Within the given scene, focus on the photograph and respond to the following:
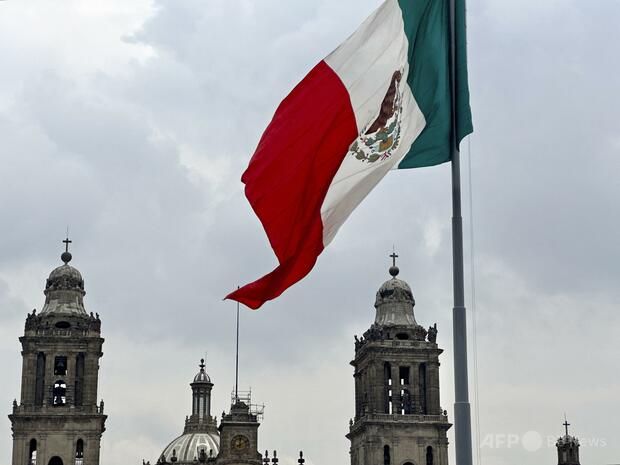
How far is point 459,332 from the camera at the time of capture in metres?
19.2

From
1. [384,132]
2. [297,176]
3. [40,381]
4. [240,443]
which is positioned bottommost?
[297,176]

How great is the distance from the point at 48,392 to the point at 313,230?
3021 inches

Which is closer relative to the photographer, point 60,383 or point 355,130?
point 355,130

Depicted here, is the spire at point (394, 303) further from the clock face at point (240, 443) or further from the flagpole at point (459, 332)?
the flagpole at point (459, 332)

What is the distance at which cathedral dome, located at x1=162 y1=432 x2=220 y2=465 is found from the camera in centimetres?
11894

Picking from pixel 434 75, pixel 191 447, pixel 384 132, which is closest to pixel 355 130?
pixel 384 132

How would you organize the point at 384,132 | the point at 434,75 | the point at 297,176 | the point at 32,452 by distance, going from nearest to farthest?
the point at 434,75, the point at 297,176, the point at 384,132, the point at 32,452

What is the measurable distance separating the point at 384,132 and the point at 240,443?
7727cm

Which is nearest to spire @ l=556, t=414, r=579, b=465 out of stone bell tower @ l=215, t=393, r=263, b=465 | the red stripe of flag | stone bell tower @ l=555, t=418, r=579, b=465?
stone bell tower @ l=555, t=418, r=579, b=465

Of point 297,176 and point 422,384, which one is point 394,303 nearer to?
point 422,384

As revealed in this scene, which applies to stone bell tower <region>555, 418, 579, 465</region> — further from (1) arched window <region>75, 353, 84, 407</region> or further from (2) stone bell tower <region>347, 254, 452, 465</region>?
(1) arched window <region>75, 353, 84, 407</region>

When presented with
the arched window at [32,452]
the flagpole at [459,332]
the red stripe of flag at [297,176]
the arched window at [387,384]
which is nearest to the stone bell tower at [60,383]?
the arched window at [32,452]

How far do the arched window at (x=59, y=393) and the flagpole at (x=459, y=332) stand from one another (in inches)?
Result: 3072

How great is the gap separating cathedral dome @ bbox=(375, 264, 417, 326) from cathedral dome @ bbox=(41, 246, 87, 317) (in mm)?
21847
